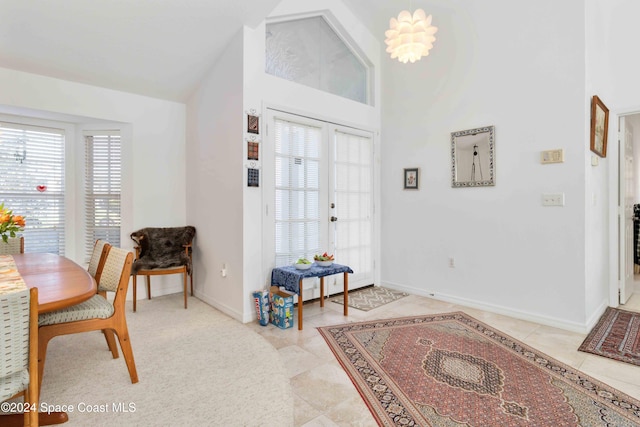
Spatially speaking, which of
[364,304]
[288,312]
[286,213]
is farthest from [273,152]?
[364,304]

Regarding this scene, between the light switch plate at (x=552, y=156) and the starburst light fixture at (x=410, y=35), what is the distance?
161 centimetres

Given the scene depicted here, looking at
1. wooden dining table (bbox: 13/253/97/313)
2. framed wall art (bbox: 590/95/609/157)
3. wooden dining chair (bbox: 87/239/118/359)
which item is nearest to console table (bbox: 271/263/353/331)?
wooden dining chair (bbox: 87/239/118/359)

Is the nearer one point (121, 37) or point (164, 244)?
point (121, 37)

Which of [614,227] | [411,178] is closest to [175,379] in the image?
[411,178]

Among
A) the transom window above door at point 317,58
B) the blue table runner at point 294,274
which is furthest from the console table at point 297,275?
the transom window above door at point 317,58

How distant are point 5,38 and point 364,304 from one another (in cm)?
418

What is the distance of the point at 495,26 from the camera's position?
134 inches

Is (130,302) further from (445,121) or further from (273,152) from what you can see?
(445,121)

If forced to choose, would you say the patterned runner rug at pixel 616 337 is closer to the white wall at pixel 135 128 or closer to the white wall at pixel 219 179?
the white wall at pixel 219 179

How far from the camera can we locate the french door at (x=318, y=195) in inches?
139

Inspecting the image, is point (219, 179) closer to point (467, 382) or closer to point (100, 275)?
point (100, 275)

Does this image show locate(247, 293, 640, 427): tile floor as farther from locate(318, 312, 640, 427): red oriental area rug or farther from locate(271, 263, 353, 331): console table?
locate(271, 263, 353, 331): console table

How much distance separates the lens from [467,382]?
6.94 feet

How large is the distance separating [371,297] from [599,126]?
2908 millimetres
